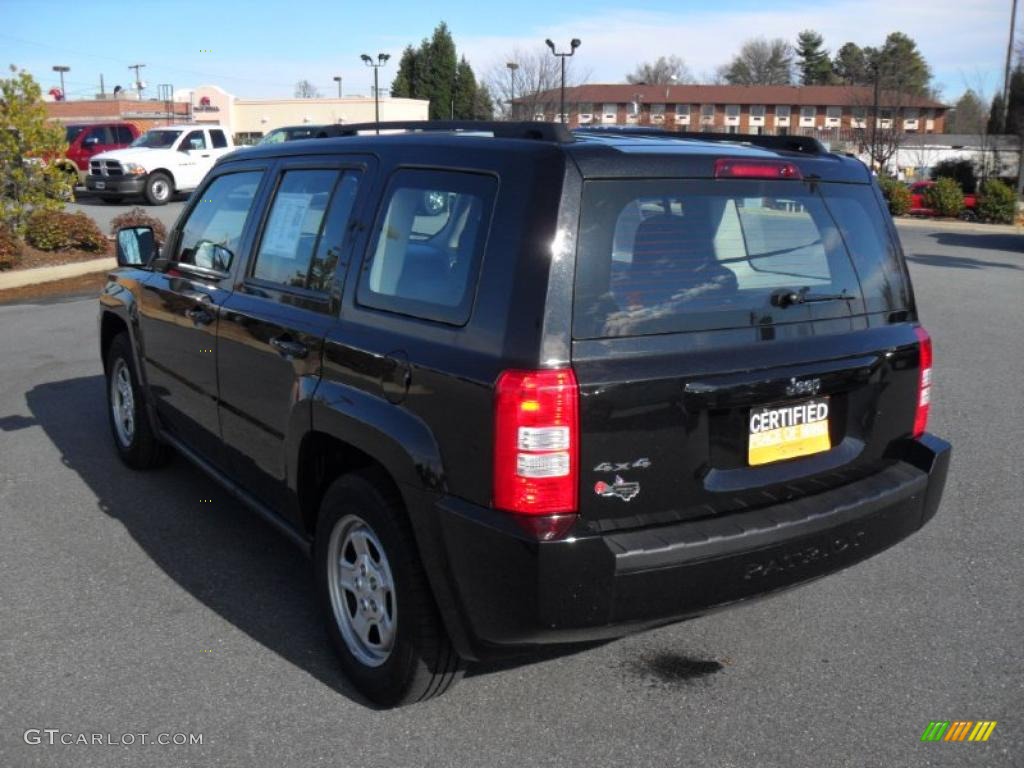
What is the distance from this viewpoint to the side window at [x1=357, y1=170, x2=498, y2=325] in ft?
9.73

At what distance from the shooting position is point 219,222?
4.64 metres

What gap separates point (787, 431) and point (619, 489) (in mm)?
702

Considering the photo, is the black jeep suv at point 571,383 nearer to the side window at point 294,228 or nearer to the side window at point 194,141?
the side window at point 294,228

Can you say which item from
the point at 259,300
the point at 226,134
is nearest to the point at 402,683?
the point at 259,300

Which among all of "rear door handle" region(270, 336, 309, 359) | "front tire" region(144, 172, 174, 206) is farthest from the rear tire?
"front tire" region(144, 172, 174, 206)

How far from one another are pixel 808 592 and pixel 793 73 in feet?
366

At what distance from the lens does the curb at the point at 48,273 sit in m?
14.7

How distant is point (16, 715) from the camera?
3.29 m

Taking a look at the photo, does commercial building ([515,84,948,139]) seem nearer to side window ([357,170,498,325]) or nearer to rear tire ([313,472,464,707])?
side window ([357,170,498,325])

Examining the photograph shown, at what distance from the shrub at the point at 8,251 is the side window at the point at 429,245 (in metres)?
14.0

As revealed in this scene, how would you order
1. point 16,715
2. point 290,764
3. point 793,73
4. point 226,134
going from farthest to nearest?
1. point 793,73
2. point 226,134
3. point 16,715
4. point 290,764

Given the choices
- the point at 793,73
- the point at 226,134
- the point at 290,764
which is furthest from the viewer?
the point at 793,73

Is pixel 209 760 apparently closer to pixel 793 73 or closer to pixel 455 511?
pixel 455 511

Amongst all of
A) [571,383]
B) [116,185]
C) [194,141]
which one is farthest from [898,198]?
[571,383]
